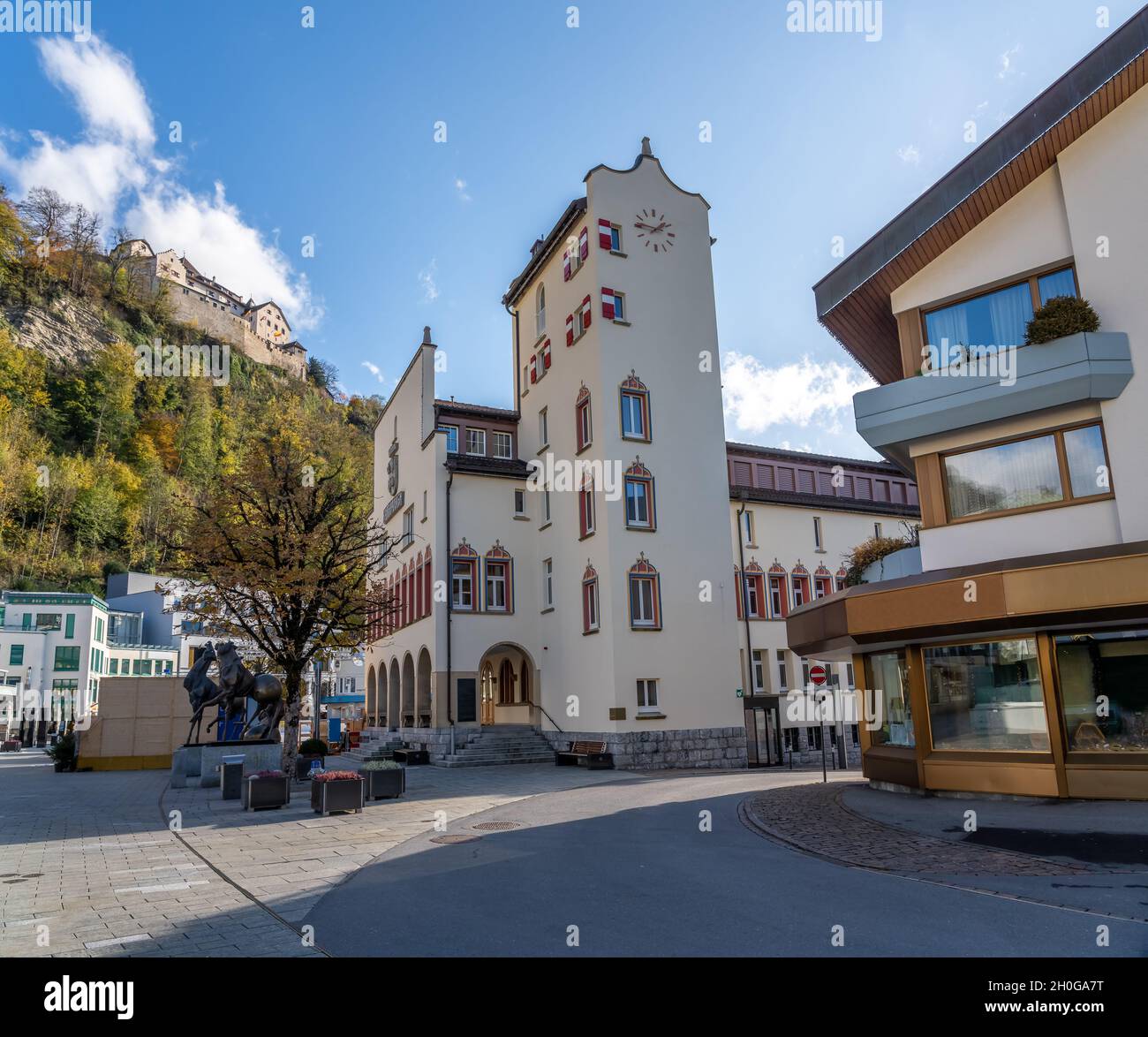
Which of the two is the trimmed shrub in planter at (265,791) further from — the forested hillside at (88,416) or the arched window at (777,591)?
the forested hillside at (88,416)

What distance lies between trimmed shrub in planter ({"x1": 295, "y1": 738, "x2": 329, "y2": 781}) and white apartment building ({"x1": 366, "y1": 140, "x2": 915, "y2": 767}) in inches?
179

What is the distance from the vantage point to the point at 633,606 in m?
29.9

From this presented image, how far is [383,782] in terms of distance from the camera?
19.0m

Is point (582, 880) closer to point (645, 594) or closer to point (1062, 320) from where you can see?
point (1062, 320)

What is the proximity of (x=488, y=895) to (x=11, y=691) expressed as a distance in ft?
188

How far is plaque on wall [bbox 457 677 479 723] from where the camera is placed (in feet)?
110

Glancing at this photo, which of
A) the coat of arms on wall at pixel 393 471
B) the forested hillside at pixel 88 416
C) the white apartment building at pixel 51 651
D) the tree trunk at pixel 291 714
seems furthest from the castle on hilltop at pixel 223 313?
the tree trunk at pixel 291 714

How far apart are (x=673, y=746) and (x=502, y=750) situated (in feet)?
21.9

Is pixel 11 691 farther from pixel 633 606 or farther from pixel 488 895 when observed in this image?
pixel 488 895

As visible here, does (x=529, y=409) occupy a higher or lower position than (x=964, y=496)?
higher

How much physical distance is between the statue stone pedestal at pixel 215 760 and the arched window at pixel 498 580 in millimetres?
12701

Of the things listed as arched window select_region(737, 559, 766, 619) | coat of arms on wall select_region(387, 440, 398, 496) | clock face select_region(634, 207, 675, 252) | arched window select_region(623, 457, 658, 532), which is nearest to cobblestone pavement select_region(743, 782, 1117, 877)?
arched window select_region(623, 457, 658, 532)
